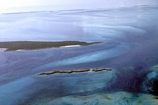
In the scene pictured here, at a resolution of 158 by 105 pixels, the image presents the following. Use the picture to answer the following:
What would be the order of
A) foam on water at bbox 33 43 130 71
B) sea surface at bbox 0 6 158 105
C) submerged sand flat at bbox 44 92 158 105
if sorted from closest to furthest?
submerged sand flat at bbox 44 92 158 105
sea surface at bbox 0 6 158 105
foam on water at bbox 33 43 130 71

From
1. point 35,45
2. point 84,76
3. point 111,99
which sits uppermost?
point 111,99

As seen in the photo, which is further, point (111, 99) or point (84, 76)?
point (84, 76)

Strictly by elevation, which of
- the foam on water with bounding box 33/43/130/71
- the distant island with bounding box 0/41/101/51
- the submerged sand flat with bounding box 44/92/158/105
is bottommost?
the distant island with bounding box 0/41/101/51

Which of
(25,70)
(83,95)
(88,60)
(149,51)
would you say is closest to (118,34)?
(149,51)

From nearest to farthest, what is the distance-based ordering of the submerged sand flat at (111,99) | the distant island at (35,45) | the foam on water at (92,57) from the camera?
the submerged sand flat at (111,99), the foam on water at (92,57), the distant island at (35,45)

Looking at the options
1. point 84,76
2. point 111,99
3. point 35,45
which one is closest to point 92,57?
point 84,76

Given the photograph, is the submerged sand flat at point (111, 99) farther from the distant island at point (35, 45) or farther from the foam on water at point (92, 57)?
the distant island at point (35, 45)

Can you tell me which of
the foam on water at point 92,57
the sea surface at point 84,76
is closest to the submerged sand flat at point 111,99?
the sea surface at point 84,76

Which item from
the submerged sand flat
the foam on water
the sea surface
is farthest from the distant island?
the submerged sand flat

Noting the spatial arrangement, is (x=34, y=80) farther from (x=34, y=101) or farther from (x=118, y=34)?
(x=118, y=34)

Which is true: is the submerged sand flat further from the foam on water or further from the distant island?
the distant island

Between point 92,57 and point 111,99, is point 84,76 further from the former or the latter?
point 92,57
